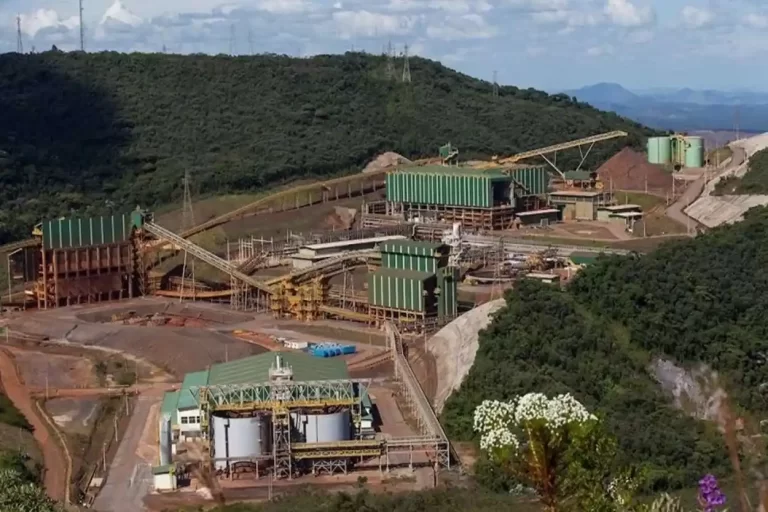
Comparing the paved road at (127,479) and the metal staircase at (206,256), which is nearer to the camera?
the paved road at (127,479)

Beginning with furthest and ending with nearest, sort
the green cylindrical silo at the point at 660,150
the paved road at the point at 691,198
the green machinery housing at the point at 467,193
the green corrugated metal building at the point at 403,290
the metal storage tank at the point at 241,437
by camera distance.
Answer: the green cylindrical silo at the point at 660,150 < the green machinery housing at the point at 467,193 < the paved road at the point at 691,198 < the green corrugated metal building at the point at 403,290 < the metal storage tank at the point at 241,437

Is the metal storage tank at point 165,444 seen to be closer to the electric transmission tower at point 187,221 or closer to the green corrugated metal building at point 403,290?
the green corrugated metal building at point 403,290

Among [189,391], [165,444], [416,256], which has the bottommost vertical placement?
[165,444]

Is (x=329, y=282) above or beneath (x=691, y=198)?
beneath

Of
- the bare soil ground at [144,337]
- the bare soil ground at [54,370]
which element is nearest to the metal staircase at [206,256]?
the bare soil ground at [144,337]

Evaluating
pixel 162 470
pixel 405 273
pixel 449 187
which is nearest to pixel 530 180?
pixel 449 187

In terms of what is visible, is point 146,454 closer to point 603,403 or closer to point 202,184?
Answer: point 603,403

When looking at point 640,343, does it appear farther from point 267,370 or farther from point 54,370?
point 54,370

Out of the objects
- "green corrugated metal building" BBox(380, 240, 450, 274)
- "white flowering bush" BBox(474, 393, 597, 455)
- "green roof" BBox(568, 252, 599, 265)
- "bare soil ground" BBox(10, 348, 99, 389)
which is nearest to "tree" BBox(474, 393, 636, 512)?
"white flowering bush" BBox(474, 393, 597, 455)
